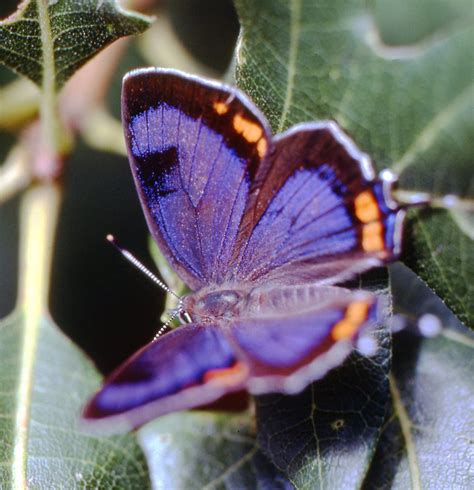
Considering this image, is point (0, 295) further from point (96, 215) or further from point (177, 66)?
point (177, 66)

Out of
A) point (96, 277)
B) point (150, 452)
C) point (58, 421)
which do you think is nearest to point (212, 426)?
point (150, 452)

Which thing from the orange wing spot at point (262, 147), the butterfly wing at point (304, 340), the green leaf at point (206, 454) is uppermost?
the orange wing spot at point (262, 147)

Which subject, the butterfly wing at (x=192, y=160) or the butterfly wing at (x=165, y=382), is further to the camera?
the butterfly wing at (x=192, y=160)

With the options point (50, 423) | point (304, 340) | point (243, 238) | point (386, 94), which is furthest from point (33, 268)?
point (386, 94)

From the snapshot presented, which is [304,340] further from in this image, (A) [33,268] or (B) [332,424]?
(A) [33,268]

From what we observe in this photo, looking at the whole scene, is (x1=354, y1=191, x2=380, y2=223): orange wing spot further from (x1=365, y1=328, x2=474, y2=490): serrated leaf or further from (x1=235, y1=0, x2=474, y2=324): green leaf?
(x1=365, y1=328, x2=474, y2=490): serrated leaf

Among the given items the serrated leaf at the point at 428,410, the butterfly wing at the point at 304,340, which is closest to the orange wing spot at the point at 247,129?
the butterfly wing at the point at 304,340

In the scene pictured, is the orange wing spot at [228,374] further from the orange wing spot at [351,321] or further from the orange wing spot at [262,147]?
the orange wing spot at [262,147]
